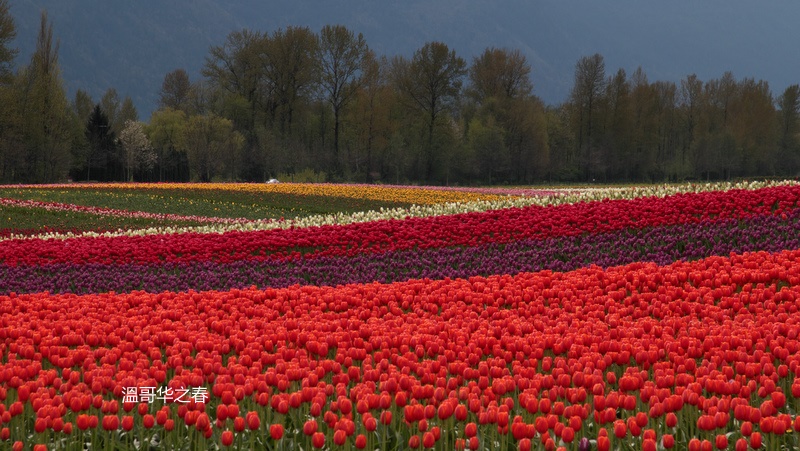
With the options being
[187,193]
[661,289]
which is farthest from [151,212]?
[661,289]

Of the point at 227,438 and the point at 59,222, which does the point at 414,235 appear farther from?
the point at 59,222

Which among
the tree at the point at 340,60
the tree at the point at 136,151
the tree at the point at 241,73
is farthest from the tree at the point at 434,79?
the tree at the point at 136,151

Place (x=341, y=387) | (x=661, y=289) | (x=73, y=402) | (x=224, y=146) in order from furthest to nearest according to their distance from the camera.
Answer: (x=224, y=146) < (x=661, y=289) < (x=341, y=387) < (x=73, y=402)

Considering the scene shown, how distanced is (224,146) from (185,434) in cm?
5899

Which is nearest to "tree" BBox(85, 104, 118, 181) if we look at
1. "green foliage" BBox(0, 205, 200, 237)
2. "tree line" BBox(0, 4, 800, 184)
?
"tree line" BBox(0, 4, 800, 184)

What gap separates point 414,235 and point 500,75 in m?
59.6

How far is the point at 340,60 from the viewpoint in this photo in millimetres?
67688

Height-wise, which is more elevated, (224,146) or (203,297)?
(224,146)

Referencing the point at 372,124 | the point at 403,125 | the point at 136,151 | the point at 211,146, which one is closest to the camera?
the point at 211,146

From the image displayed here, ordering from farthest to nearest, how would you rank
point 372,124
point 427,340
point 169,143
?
point 169,143 < point 372,124 < point 427,340

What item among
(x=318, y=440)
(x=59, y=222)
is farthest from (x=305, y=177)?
(x=318, y=440)

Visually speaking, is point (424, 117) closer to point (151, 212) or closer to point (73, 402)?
point (151, 212)

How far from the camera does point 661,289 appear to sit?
9094mm

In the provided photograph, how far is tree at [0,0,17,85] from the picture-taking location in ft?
177
